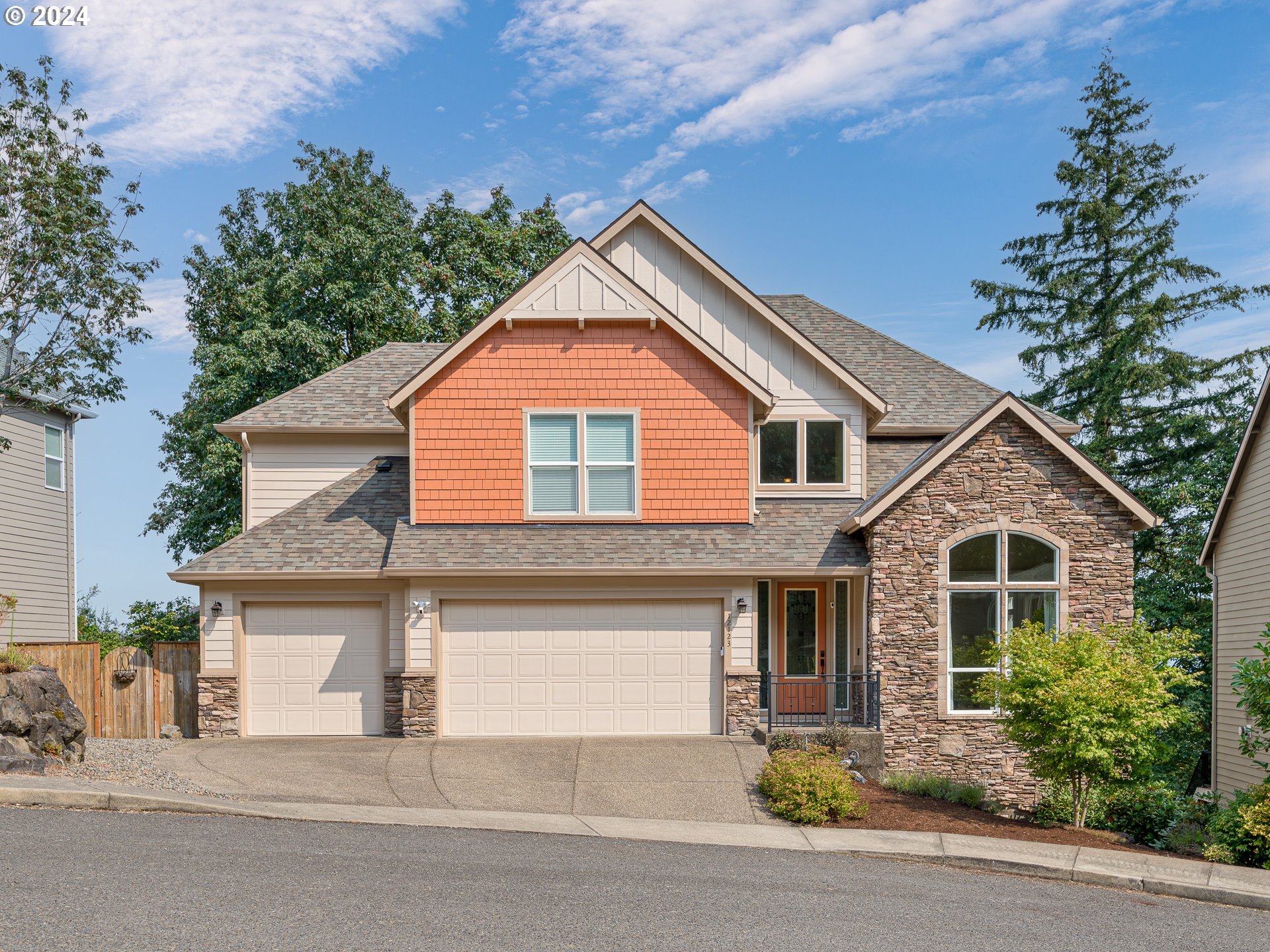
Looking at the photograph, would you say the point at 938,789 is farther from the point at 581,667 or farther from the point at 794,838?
the point at 581,667

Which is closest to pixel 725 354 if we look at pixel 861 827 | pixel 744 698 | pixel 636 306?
pixel 636 306

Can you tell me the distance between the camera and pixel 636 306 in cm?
1758

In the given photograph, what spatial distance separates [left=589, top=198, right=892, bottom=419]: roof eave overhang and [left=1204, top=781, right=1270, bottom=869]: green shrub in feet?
28.6

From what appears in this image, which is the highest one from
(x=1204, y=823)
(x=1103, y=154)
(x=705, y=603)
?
(x=1103, y=154)

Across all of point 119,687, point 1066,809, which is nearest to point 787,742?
point 1066,809

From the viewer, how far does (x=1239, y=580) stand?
18.8m

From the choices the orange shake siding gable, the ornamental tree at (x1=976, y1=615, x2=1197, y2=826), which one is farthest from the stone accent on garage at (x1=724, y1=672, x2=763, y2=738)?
the ornamental tree at (x1=976, y1=615, x2=1197, y2=826)

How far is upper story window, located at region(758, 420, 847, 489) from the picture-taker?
19297 millimetres

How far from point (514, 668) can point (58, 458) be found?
16889 mm

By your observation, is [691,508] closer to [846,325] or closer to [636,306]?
[636,306]

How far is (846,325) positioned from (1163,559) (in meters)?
12.9

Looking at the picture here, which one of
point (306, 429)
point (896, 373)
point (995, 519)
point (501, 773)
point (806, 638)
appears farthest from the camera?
point (896, 373)

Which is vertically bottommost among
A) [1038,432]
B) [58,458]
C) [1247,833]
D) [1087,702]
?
[1247,833]

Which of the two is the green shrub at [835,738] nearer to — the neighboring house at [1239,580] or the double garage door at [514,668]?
the double garage door at [514,668]
